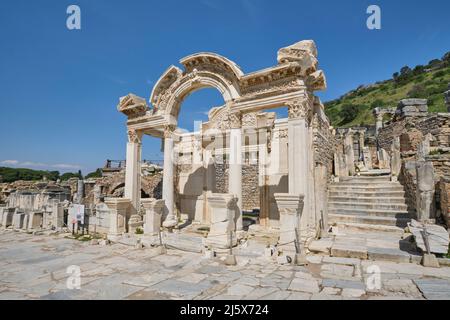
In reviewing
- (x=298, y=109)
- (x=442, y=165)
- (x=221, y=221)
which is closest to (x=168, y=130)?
(x=221, y=221)

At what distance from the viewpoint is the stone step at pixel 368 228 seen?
8.66 meters

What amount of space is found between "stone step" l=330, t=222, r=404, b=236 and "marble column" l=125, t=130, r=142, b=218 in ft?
27.7

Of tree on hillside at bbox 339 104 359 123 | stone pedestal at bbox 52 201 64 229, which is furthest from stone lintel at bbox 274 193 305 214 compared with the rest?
tree on hillside at bbox 339 104 359 123

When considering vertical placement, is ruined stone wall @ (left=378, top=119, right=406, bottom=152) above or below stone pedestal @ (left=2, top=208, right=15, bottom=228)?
above

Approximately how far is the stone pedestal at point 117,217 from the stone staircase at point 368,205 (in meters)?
8.34

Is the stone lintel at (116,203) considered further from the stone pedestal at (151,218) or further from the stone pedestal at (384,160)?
the stone pedestal at (384,160)

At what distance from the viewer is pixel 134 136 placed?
37.6 feet

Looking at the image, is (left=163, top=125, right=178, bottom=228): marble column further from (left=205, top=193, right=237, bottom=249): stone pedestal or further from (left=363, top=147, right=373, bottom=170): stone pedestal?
(left=363, top=147, right=373, bottom=170): stone pedestal

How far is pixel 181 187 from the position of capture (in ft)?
42.2

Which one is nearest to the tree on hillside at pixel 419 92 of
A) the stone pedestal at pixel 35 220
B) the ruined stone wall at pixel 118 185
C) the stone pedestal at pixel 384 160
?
the stone pedestal at pixel 384 160

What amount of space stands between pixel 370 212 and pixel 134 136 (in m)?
10.4

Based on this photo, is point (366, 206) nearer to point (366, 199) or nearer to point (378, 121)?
point (366, 199)

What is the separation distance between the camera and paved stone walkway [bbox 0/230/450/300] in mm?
4270

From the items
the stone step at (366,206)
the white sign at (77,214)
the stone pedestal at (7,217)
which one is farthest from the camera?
the stone pedestal at (7,217)
